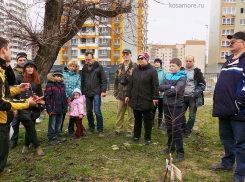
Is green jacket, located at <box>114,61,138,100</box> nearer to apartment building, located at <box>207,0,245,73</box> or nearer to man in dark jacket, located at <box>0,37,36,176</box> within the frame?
man in dark jacket, located at <box>0,37,36,176</box>

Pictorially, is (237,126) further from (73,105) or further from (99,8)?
(99,8)

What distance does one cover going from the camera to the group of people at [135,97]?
3.14 m

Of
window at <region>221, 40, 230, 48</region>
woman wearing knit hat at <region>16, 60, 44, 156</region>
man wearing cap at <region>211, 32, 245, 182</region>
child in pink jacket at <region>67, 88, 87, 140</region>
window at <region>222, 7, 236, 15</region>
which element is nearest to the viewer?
man wearing cap at <region>211, 32, 245, 182</region>

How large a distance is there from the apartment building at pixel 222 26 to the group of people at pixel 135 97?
48.3 m

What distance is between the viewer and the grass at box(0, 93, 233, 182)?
11.1 ft

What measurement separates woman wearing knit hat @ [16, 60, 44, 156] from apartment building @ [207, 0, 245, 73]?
1966 inches

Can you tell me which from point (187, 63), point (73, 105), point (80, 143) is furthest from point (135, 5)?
point (80, 143)

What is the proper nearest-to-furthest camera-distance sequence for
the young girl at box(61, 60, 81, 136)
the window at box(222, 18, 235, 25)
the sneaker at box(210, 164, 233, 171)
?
the sneaker at box(210, 164, 233, 171) → the young girl at box(61, 60, 81, 136) → the window at box(222, 18, 235, 25)

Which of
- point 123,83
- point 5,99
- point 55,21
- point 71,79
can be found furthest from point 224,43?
point 5,99

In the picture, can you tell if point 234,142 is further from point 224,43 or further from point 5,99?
point 224,43

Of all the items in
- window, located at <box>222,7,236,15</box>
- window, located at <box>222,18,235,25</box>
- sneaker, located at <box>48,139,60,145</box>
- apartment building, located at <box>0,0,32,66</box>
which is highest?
window, located at <box>222,7,236,15</box>

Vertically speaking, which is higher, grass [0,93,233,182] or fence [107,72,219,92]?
fence [107,72,219,92]

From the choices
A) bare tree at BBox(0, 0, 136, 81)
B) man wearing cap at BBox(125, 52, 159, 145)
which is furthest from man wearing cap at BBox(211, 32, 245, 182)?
bare tree at BBox(0, 0, 136, 81)

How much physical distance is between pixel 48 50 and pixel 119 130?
286 cm
